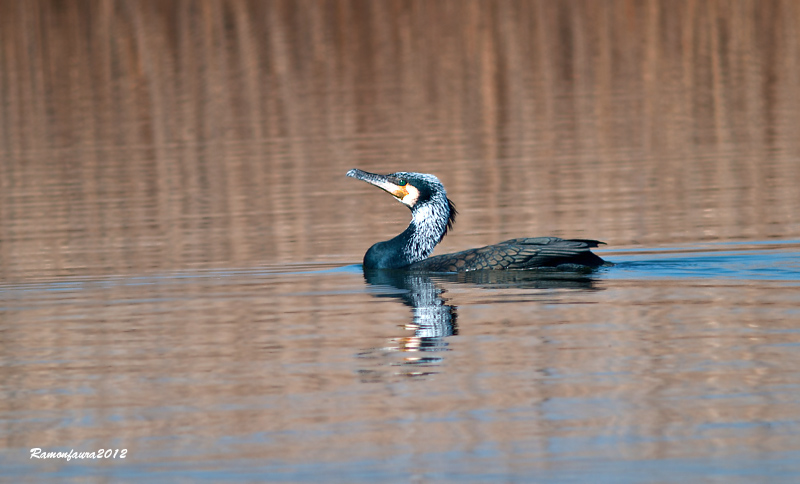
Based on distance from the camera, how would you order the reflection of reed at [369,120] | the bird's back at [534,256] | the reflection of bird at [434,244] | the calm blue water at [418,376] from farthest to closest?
the reflection of reed at [369,120], the reflection of bird at [434,244], the bird's back at [534,256], the calm blue water at [418,376]

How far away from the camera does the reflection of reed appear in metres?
12.4

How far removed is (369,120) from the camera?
2144cm

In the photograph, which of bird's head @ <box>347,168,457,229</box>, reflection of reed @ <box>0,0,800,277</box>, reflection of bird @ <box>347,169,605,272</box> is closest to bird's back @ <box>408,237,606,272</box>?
reflection of bird @ <box>347,169,605,272</box>

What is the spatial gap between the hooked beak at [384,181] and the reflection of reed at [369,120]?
0.70m


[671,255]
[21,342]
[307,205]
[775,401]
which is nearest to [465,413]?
[775,401]

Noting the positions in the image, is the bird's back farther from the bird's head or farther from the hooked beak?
the hooked beak

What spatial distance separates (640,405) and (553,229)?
622cm

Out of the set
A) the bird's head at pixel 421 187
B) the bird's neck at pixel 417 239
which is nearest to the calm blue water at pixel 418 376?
the bird's neck at pixel 417 239

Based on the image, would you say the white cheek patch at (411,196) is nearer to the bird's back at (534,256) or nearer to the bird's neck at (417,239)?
the bird's neck at (417,239)

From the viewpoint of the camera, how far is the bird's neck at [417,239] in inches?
416

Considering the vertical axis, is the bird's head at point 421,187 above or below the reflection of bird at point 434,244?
above

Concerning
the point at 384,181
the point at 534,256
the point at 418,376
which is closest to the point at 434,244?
the point at 384,181

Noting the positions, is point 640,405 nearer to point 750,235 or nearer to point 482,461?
point 482,461

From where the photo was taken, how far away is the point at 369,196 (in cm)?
1548
